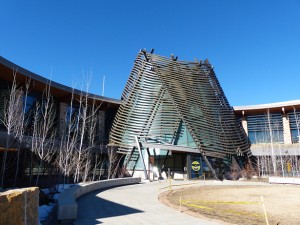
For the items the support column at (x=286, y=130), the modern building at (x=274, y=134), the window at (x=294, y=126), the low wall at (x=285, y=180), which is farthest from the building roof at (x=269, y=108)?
the low wall at (x=285, y=180)

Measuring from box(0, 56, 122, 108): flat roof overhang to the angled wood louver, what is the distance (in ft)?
15.6

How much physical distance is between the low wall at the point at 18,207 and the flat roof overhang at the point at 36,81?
19.1 metres

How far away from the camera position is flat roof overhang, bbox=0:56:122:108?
84.4ft

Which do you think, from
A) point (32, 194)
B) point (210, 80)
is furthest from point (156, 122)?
point (32, 194)

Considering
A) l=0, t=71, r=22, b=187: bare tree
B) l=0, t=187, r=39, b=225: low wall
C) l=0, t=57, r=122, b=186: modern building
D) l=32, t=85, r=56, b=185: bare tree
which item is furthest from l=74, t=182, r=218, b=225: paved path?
l=0, t=57, r=122, b=186: modern building

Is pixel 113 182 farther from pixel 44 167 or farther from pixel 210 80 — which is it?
pixel 210 80

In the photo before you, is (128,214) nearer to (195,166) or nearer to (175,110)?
(195,166)

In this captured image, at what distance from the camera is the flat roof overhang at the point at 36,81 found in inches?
1013

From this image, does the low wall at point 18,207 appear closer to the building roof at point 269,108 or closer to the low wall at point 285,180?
the low wall at point 285,180

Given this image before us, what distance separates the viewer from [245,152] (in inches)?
1561

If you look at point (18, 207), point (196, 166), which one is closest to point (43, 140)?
point (18, 207)

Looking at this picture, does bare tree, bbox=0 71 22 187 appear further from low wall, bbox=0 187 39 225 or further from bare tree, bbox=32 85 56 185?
low wall, bbox=0 187 39 225

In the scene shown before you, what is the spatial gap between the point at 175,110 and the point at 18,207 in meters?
31.7

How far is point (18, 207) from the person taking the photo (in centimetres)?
573
